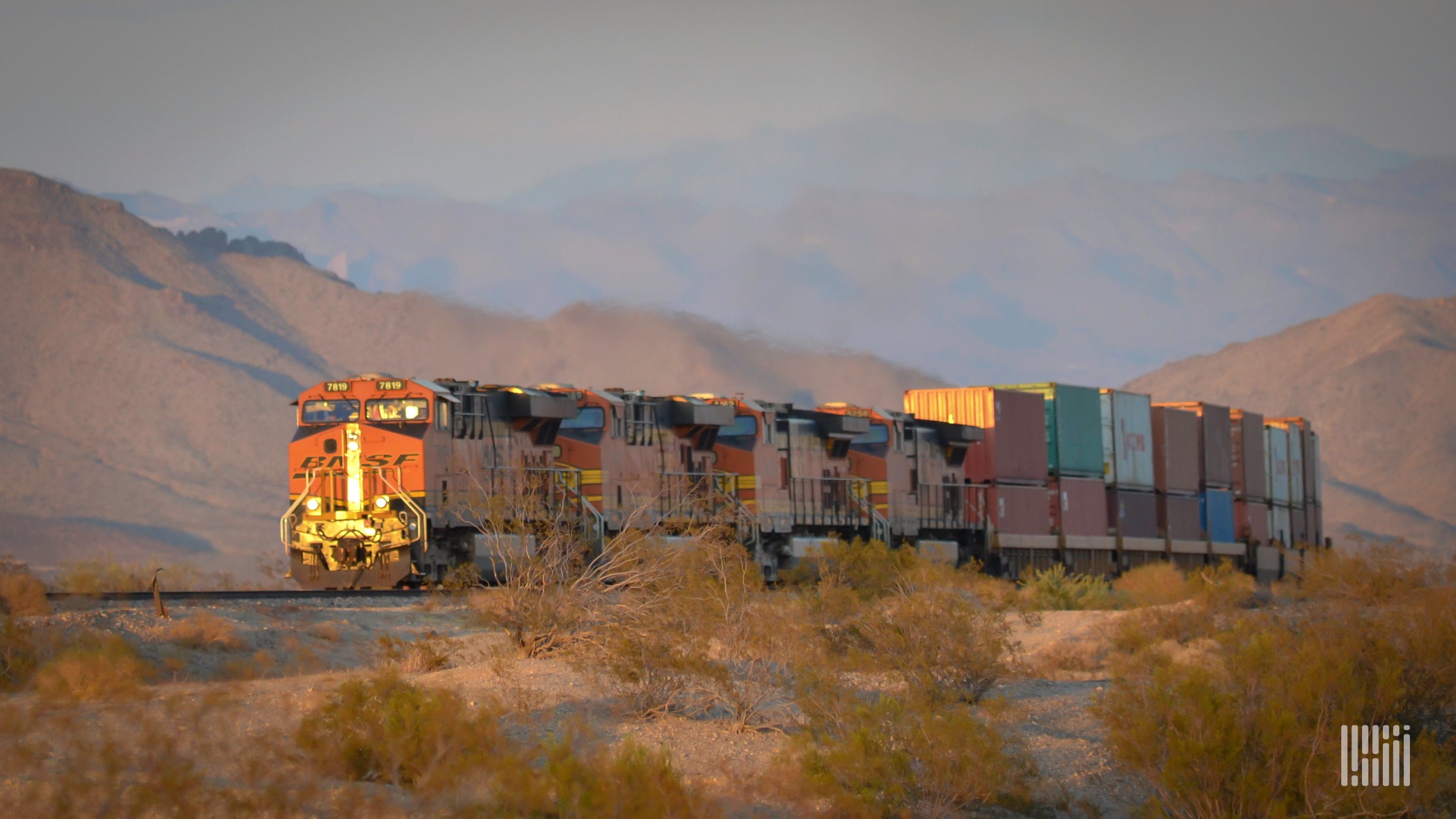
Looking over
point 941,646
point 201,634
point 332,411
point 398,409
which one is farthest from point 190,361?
point 941,646

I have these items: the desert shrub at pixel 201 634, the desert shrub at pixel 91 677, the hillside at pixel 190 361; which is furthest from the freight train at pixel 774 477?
the hillside at pixel 190 361

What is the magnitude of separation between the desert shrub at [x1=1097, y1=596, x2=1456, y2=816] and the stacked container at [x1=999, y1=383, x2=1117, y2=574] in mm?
18497

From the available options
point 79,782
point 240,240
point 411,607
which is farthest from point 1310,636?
point 240,240

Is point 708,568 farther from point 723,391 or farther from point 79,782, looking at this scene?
point 723,391

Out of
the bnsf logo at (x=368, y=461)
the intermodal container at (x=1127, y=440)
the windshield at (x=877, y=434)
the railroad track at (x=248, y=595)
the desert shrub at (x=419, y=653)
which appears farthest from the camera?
the intermodal container at (x=1127, y=440)

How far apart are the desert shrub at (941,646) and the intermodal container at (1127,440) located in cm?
2054

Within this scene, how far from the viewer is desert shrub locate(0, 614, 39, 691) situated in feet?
40.2

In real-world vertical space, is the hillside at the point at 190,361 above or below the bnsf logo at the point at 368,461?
above

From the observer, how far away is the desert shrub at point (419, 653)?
14.0 meters

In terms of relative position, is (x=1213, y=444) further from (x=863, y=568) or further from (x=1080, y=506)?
(x=863, y=568)

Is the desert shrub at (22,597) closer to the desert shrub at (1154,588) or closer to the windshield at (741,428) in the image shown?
the windshield at (741,428)

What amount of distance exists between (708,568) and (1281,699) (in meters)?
5.76

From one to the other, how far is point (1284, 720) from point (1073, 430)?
24.2m

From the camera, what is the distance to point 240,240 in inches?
3462
